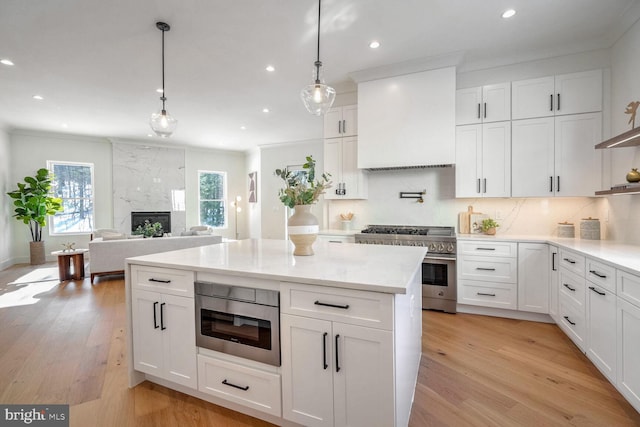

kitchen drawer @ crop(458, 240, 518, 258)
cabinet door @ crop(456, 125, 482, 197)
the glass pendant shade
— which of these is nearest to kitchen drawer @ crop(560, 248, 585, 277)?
kitchen drawer @ crop(458, 240, 518, 258)

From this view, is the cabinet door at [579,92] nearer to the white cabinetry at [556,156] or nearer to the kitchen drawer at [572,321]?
the white cabinetry at [556,156]

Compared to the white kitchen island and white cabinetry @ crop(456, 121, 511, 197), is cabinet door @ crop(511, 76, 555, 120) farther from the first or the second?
the white kitchen island

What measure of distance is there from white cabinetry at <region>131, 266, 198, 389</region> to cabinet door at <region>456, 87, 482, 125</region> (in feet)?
11.4

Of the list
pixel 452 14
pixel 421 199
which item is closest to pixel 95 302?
pixel 421 199

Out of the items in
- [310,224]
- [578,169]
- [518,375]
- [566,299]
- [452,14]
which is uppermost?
[452,14]

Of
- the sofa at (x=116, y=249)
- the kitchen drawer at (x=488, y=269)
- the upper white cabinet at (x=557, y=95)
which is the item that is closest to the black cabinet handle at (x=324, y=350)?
the kitchen drawer at (x=488, y=269)

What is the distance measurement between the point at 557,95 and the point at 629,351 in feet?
8.83

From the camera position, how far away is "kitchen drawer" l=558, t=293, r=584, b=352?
237cm

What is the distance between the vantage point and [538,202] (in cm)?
355

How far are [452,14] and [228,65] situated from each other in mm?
2501

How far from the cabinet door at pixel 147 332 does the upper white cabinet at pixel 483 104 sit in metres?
3.69

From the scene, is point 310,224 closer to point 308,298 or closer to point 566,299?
point 308,298

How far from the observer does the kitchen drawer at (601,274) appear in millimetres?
1911

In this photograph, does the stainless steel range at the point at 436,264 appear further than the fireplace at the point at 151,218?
No
